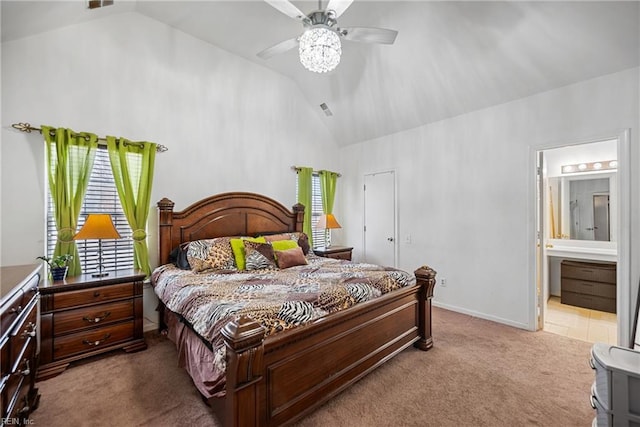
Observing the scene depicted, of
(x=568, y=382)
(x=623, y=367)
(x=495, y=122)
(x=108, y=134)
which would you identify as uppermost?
(x=495, y=122)

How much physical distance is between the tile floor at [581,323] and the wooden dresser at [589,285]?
10cm

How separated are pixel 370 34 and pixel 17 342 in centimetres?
315

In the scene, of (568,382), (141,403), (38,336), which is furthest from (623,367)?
(38,336)

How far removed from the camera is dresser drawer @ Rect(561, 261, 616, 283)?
3885mm

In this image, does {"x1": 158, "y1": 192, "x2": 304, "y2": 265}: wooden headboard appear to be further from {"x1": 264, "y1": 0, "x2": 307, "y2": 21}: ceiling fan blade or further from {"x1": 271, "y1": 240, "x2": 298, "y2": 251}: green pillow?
{"x1": 264, "y1": 0, "x2": 307, "y2": 21}: ceiling fan blade

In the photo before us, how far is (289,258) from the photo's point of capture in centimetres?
337

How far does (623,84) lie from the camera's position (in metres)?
2.83

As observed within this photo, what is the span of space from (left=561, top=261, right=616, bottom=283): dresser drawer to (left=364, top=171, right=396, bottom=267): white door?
2.55 meters

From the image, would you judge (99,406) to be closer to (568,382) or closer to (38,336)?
(38,336)

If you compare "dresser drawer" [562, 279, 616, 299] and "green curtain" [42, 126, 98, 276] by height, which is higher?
"green curtain" [42, 126, 98, 276]

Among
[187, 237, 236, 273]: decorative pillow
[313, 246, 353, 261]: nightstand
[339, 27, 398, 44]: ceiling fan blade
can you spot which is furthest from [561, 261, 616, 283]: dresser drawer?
[187, 237, 236, 273]: decorative pillow

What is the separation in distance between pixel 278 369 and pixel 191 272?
68.1 inches

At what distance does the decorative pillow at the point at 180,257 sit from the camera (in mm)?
3148

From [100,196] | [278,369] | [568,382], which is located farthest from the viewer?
[100,196]
